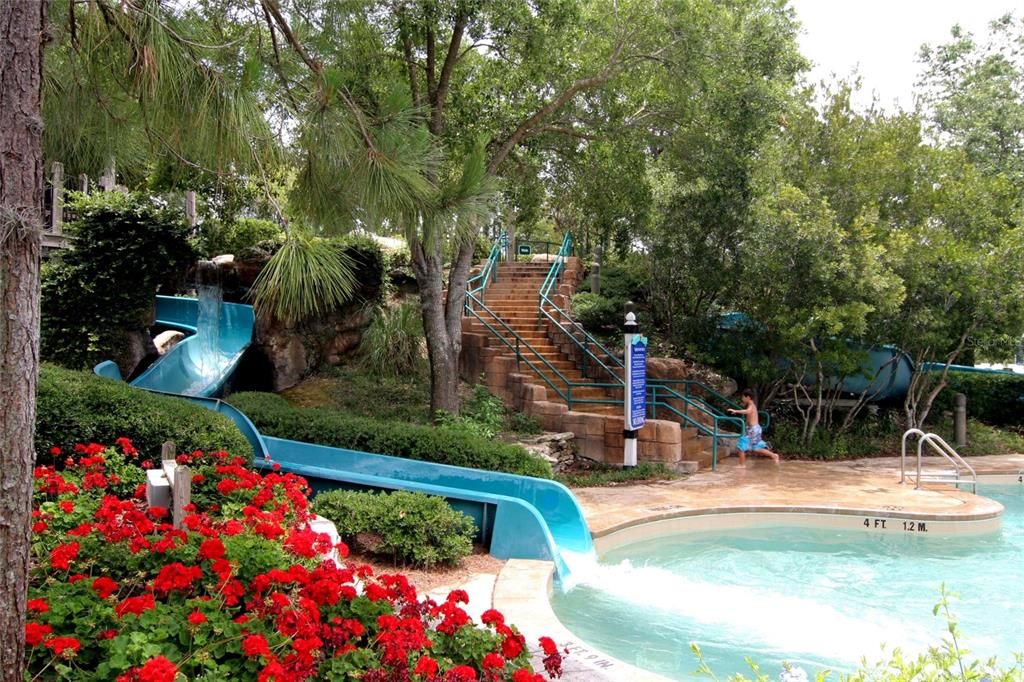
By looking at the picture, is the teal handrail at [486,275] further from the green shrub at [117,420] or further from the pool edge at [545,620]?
the pool edge at [545,620]

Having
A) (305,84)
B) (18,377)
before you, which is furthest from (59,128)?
(18,377)

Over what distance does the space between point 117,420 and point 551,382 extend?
25.9 feet

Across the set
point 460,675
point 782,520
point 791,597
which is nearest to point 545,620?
point 460,675

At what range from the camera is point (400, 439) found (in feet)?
29.0

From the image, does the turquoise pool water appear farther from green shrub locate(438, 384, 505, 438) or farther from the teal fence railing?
the teal fence railing

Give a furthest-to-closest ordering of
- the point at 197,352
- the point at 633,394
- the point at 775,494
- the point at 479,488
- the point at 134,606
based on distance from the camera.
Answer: the point at 197,352 < the point at 633,394 < the point at 775,494 < the point at 479,488 < the point at 134,606

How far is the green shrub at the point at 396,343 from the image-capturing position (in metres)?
13.6

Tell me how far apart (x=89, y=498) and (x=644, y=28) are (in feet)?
29.8

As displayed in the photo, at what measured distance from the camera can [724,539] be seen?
29.0ft

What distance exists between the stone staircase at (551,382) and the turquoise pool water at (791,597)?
2.87 m

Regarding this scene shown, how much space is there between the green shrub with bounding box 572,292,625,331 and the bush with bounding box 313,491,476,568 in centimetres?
1028

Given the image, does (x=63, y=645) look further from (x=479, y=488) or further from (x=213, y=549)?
(x=479, y=488)

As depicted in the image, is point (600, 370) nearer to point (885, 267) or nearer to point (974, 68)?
point (885, 267)

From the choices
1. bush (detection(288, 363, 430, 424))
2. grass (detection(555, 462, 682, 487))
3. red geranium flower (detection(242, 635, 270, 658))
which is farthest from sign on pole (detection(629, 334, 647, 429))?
red geranium flower (detection(242, 635, 270, 658))
